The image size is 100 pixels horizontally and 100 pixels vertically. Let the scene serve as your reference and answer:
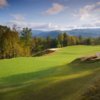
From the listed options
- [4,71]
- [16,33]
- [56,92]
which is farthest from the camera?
[16,33]

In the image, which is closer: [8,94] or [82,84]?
[82,84]

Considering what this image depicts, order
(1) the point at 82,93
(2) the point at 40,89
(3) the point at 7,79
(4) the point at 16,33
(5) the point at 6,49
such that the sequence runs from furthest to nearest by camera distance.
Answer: (4) the point at 16,33
(5) the point at 6,49
(3) the point at 7,79
(2) the point at 40,89
(1) the point at 82,93

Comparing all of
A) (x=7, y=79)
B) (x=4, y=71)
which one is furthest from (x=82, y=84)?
(x=4, y=71)

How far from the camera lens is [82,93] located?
43.2ft

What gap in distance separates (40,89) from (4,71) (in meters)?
15.1

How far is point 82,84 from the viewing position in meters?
15.0

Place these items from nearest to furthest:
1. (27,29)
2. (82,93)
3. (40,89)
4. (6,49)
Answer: (82,93), (40,89), (6,49), (27,29)

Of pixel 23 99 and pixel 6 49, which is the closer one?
pixel 23 99

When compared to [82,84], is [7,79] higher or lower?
lower

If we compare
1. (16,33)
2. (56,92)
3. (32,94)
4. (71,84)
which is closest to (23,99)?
(32,94)

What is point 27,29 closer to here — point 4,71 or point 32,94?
point 4,71

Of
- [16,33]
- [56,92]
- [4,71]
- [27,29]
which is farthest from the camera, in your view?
[27,29]

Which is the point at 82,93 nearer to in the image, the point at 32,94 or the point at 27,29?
the point at 32,94

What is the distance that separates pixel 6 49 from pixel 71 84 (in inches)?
2520
